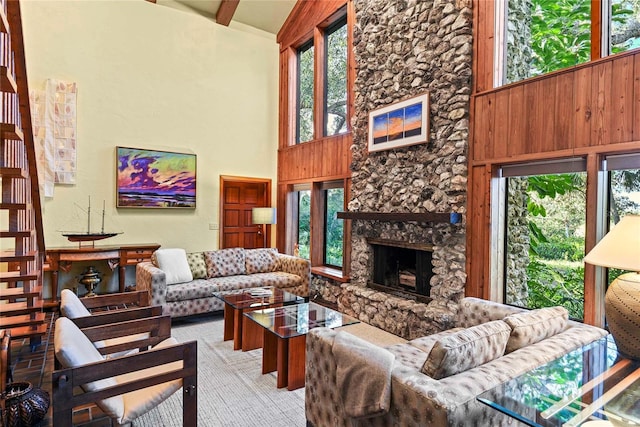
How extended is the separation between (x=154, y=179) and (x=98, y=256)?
5.31ft

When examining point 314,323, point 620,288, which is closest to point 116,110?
point 314,323

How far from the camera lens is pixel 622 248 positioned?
2.06m

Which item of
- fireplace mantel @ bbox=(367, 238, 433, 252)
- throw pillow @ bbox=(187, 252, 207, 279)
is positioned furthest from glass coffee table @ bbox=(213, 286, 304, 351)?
fireplace mantel @ bbox=(367, 238, 433, 252)

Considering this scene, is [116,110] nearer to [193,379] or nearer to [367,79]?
[367,79]

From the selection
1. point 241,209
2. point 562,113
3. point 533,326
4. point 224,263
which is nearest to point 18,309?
point 224,263

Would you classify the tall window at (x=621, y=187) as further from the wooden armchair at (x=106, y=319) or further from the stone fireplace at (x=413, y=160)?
the wooden armchair at (x=106, y=319)

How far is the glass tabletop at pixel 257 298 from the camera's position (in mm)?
3862

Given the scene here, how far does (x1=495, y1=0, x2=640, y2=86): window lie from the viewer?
2945 mm

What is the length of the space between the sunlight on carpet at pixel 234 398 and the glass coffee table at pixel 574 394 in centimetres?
147

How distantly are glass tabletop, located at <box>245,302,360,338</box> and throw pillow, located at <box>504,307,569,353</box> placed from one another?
1.50 m

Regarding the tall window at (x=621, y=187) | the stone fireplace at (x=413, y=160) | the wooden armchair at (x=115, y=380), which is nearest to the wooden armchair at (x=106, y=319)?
the wooden armchair at (x=115, y=380)

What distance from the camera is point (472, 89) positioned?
3885 millimetres

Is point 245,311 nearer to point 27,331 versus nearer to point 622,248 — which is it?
point 27,331

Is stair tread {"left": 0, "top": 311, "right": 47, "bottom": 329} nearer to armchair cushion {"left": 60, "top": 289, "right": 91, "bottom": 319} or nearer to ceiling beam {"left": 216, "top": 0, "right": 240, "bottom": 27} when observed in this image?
armchair cushion {"left": 60, "top": 289, "right": 91, "bottom": 319}
